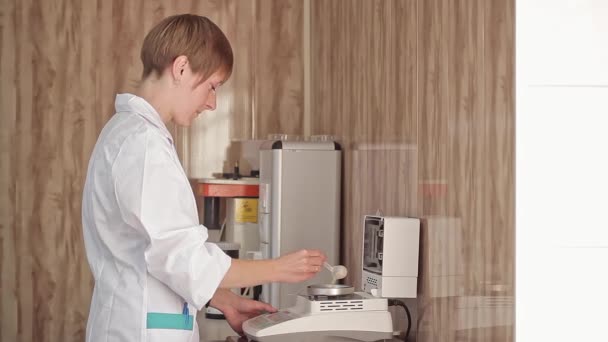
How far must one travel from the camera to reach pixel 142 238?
1.87 metres

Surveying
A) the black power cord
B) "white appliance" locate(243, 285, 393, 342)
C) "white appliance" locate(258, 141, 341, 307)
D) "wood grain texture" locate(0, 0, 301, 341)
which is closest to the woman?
"white appliance" locate(243, 285, 393, 342)

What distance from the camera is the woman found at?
1828mm

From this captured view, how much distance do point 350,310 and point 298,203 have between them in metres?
1.18

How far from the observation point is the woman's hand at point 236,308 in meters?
2.48

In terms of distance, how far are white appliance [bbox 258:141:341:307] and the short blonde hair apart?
158cm

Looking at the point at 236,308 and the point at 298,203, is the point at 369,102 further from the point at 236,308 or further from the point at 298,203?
the point at 236,308

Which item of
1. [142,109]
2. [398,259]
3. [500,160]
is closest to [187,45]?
[142,109]

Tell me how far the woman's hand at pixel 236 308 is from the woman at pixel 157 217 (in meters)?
0.47

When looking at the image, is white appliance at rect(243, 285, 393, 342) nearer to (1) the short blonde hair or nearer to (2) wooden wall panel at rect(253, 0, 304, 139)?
(1) the short blonde hair

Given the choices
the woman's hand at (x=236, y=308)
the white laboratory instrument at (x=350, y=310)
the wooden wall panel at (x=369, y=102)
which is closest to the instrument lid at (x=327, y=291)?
the white laboratory instrument at (x=350, y=310)

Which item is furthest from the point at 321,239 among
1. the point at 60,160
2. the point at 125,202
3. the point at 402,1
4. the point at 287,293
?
the point at 125,202

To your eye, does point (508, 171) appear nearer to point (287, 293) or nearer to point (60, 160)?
point (287, 293)

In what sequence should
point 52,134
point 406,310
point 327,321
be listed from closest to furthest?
point 327,321 → point 406,310 → point 52,134
